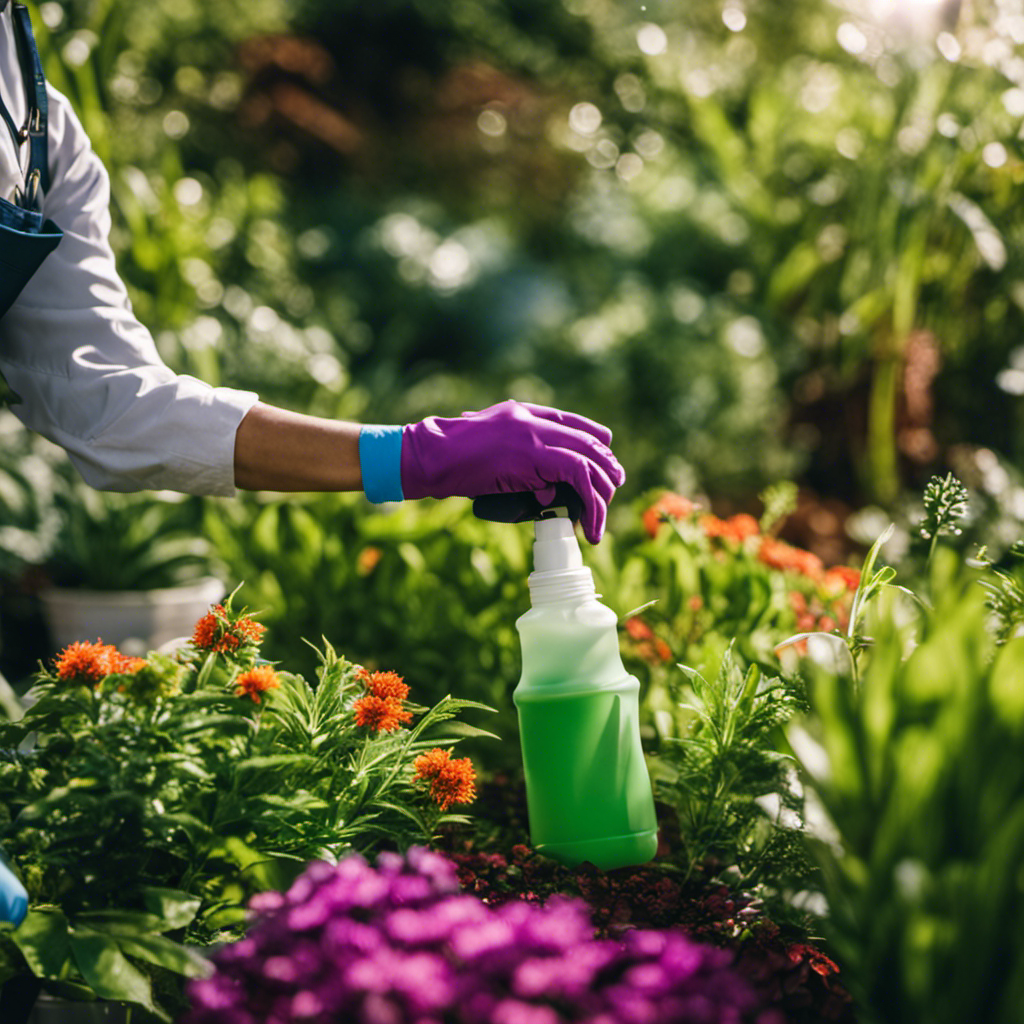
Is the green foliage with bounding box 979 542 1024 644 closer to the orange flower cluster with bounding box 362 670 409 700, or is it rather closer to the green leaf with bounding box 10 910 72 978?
the orange flower cluster with bounding box 362 670 409 700

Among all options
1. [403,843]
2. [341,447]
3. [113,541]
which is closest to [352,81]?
[113,541]

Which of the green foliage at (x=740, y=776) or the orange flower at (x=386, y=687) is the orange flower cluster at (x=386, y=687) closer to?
the orange flower at (x=386, y=687)

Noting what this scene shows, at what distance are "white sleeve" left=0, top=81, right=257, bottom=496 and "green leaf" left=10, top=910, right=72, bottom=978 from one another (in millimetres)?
524

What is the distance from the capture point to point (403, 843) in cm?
96

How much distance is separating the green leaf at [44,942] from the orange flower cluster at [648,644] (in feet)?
2.71

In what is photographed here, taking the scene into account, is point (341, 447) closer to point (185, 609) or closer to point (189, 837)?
point (189, 837)

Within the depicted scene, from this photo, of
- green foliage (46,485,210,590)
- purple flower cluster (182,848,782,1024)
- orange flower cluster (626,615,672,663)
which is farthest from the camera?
green foliage (46,485,210,590)

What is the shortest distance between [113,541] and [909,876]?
182 centimetres

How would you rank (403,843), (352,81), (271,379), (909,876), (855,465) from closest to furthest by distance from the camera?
(909,876), (403,843), (271,379), (855,465), (352,81)

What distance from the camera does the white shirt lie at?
3.73ft

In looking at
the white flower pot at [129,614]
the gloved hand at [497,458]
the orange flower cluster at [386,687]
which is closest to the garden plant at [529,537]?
the orange flower cluster at [386,687]

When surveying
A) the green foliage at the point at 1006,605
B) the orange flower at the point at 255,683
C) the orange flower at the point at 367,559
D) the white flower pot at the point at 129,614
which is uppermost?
the orange flower at the point at 255,683

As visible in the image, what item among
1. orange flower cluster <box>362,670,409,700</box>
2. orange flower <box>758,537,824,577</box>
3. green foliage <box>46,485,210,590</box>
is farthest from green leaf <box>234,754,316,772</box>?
green foliage <box>46,485,210,590</box>

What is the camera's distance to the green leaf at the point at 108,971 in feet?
2.42
